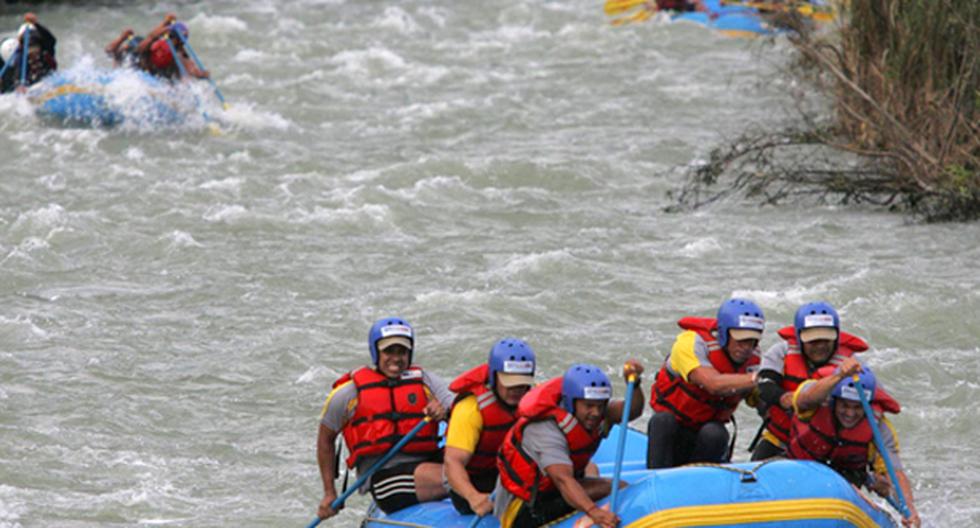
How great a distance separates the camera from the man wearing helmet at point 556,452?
264 inches

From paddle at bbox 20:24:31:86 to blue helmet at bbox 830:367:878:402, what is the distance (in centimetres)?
1299

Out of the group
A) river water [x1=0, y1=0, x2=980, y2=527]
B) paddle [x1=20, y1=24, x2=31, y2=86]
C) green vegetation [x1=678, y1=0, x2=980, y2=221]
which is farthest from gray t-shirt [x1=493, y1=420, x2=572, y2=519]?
paddle [x1=20, y1=24, x2=31, y2=86]

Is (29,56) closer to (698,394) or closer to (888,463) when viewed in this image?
(698,394)

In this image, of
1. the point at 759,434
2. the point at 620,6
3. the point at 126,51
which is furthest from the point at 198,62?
the point at 759,434

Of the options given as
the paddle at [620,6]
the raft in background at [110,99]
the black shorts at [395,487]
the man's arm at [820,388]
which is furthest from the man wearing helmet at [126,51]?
the man's arm at [820,388]

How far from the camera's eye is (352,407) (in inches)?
300

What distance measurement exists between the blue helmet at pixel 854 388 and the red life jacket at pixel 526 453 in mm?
952

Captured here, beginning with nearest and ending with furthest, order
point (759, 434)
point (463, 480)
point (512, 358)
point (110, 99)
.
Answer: point (512, 358) < point (463, 480) < point (759, 434) < point (110, 99)

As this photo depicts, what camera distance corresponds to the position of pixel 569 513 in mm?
6926

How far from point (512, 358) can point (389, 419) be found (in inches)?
34.8

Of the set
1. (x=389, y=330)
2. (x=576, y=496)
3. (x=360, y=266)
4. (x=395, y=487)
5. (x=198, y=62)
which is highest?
(x=198, y=62)

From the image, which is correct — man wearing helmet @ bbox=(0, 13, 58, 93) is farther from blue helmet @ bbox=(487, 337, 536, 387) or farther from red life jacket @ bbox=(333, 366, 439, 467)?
blue helmet @ bbox=(487, 337, 536, 387)

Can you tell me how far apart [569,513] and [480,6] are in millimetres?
20520

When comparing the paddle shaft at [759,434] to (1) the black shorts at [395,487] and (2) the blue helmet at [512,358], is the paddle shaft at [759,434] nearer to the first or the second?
(2) the blue helmet at [512,358]
